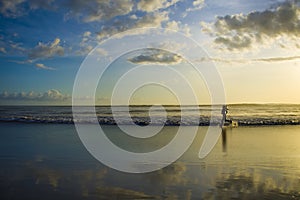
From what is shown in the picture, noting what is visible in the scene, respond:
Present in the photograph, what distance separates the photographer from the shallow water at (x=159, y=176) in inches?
207

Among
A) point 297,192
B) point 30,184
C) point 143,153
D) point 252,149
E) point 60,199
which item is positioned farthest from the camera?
point 252,149

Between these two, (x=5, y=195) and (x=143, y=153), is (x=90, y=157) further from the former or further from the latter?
(x=5, y=195)

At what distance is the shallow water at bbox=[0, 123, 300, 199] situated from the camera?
5254mm

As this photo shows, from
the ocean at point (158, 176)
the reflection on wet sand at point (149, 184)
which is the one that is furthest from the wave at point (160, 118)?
the reflection on wet sand at point (149, 184)

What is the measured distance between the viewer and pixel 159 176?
6.53 m

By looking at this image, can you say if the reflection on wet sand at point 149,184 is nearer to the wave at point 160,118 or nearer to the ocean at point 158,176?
the ocean at point 158,176

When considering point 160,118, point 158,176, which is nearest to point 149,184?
point 158,176

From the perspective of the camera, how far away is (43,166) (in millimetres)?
7398

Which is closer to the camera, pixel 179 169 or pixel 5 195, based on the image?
pixel 5 195

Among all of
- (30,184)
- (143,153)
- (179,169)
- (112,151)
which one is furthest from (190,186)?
(112,151)

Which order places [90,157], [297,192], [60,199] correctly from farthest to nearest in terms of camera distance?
1. [90,157]
2. [297,192]
3. [60,199]

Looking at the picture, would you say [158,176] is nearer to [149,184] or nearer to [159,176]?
[159,176]

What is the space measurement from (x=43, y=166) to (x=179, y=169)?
324 centimetres

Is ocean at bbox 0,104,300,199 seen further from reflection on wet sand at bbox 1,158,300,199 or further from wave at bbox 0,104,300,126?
wave at bbox 0,104,300,126
